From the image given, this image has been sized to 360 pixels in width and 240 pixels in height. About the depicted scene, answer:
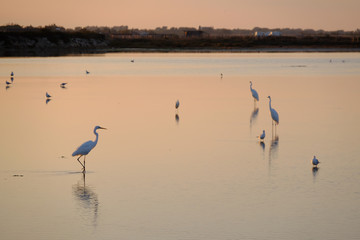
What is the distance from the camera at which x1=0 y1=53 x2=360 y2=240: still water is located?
849 centimetres

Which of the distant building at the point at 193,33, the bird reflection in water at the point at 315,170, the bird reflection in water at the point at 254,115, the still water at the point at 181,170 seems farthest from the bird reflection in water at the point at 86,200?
the distant building at the point at 193,33

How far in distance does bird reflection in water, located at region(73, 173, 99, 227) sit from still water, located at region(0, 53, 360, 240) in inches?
0.6

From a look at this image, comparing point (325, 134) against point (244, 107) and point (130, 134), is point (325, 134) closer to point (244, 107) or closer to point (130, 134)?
point (130, 134)

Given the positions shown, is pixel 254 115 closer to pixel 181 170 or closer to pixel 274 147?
pixel 274 147

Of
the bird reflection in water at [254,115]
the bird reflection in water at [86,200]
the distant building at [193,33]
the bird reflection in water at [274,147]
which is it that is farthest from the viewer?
the distant building at [193,33]

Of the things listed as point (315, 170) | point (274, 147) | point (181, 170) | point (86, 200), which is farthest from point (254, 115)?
point (86, 200)

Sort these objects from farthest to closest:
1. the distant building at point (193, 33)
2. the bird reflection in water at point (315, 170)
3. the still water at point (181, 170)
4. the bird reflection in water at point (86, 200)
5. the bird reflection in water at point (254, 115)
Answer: the distant building at point (193, 33)
the bird reflection in water at point (254, 115)
the bird reflection in water at point (315, 170)
the bird reflection in water at point (86, 200)
the still water at point (181, 170)

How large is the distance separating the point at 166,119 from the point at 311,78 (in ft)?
56.5

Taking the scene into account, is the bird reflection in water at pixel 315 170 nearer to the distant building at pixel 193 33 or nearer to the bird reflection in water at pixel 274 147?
the bird reflection in water at pixel 274 147

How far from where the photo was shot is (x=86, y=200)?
9727 millimetres

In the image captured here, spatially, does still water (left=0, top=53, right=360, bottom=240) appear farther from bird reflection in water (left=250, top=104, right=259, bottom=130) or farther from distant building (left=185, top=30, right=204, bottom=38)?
distant building (left=185, top=30, right=204, bottom=38)

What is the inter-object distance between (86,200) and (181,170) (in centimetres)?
233

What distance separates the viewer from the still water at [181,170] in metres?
8.49

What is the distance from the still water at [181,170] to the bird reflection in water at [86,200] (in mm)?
16
